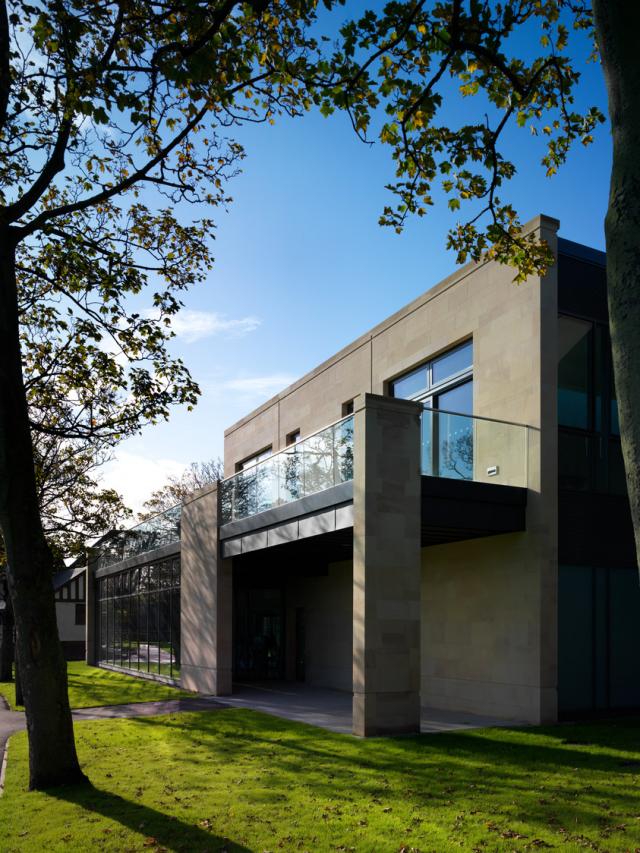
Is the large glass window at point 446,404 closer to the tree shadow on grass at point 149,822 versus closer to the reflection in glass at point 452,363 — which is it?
the reflection in glass at point 452,363

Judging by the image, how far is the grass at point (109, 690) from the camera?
2144 cm

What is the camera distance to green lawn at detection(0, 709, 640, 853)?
791 centimetres

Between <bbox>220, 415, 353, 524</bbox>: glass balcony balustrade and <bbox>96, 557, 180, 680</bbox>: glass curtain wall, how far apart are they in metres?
5.77

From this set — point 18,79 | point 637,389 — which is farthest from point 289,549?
point 637,389

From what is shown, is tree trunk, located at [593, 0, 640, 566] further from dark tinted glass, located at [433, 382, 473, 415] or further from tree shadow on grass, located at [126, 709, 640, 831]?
dark tinted glass, located at [433, 382, 473, 415]

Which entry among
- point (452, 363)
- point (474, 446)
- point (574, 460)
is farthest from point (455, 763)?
point (452, 363)

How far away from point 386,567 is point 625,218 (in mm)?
10829

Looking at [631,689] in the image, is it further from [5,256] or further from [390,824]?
[5,256]

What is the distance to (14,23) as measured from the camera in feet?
31.1

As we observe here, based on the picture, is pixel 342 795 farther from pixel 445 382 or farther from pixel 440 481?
pixel 445 382

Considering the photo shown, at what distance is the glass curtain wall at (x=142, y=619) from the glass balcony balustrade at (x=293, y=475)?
5769 millimetres

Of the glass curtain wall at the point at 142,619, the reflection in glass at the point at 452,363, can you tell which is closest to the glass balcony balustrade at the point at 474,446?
the reflection in glass at the point at 452,363

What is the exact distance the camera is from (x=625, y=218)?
13.1 feet

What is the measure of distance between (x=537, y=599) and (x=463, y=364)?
18.3 feet
